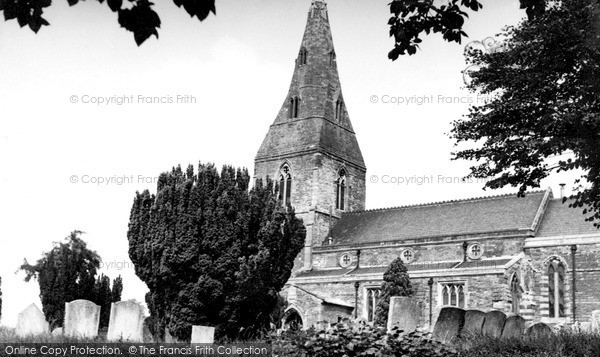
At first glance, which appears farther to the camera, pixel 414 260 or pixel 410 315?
pixel 414 260

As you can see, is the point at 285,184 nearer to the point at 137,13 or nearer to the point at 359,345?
the point at 359,345

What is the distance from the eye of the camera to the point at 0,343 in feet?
38.7

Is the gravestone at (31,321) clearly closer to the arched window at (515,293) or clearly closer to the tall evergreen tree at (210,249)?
the tall evergreen tree at (210,249)

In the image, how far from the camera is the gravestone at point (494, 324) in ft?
40.3

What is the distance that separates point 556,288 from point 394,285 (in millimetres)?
7021

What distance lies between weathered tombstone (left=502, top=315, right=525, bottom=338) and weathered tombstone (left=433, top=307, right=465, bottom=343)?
703mm

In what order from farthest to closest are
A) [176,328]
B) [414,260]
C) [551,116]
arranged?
1. [414,260]
2. [176,328]
3. [551,116]

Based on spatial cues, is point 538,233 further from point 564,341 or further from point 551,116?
point 564,341

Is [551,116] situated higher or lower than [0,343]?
higher

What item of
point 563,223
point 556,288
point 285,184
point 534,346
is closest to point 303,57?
point 285,184

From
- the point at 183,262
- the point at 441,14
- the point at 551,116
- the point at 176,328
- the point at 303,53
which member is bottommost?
the point at 176,328

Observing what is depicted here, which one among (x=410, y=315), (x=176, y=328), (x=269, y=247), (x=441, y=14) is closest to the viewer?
(x=441, y=14)

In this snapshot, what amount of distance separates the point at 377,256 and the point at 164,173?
1705cm

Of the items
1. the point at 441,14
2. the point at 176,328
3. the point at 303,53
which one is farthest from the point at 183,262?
the point at 303,53
